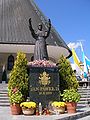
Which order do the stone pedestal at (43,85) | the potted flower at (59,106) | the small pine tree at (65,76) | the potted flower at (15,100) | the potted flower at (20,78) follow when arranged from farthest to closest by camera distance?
the small pine tree at (65,76)
the potted flower at (20,78)
the stone pedestal at (43,85)
the potted flower at (59,106)
the potted flower at (15,100)

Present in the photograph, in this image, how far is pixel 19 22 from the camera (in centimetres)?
2633

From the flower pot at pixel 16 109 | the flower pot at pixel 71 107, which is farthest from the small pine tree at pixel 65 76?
the flower pot at pixel 16 109

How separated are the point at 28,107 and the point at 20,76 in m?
1.76

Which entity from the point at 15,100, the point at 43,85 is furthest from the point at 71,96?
the point at 15,100

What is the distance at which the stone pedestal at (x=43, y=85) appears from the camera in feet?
42.3

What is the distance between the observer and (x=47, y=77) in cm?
1307

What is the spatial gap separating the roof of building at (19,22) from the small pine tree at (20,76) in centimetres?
1119

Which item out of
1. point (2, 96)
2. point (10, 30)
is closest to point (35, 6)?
point (10, 30)

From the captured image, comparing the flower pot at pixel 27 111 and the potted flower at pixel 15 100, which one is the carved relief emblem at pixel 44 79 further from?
the flower pot at pixel 27 111

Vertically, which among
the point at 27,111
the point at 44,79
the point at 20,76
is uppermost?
the point at 20,76

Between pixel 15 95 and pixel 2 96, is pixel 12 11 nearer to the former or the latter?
pixel 2 96

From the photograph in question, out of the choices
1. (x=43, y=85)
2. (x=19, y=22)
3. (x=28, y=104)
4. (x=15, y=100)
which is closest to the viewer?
(x=28, y=104)

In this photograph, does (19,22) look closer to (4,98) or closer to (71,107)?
(4,98)

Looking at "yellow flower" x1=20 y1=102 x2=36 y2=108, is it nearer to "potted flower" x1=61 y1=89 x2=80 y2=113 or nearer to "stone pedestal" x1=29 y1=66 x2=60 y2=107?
"stone pedestal" x1=29 y1=66 x2=60 y2=107
